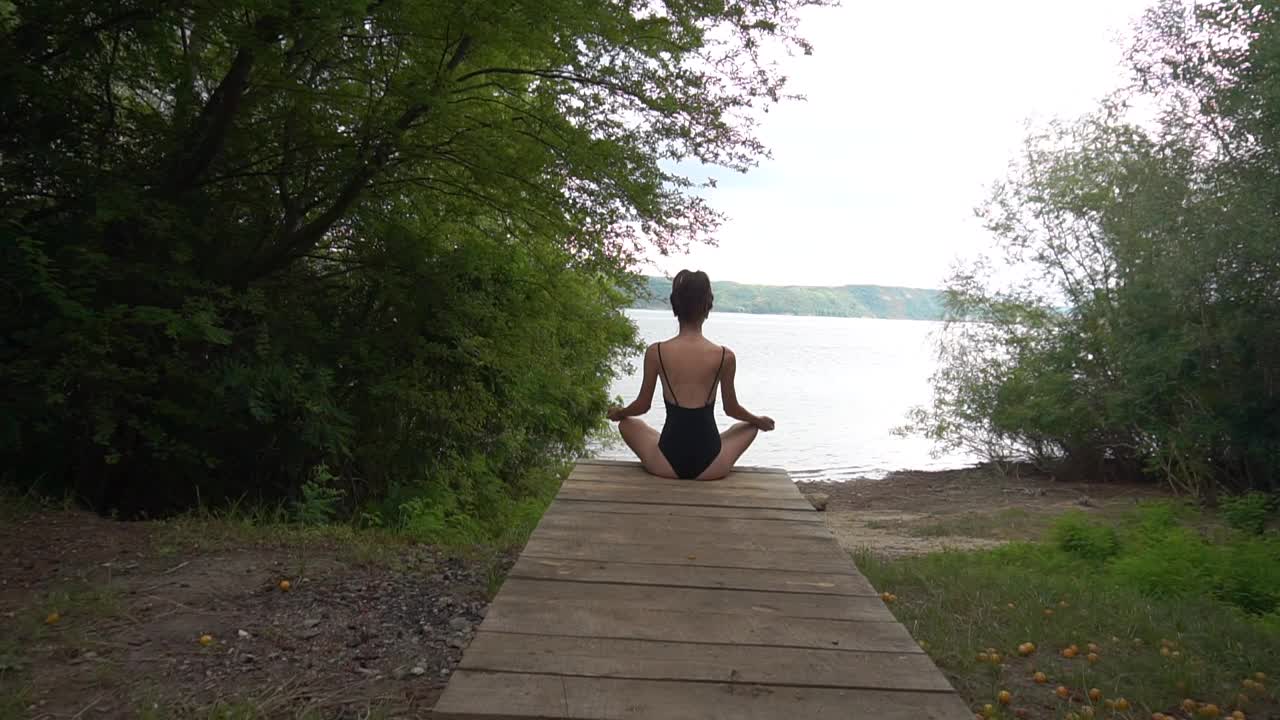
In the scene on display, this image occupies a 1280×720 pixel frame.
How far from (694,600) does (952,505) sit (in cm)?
1298

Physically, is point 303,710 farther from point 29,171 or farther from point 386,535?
point 29,171

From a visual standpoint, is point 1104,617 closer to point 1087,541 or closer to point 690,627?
point 1087,541

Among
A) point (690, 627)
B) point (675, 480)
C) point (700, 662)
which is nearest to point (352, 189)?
point (675, 480)

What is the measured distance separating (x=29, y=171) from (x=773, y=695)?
7.59 m

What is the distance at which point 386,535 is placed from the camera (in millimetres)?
6520

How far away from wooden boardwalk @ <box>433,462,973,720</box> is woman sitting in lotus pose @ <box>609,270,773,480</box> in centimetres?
103

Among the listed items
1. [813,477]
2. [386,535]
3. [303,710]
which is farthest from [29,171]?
[813,477]

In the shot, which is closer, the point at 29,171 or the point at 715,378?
the point at 715,378

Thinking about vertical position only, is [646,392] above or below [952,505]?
above

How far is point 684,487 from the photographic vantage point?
3.80 meters

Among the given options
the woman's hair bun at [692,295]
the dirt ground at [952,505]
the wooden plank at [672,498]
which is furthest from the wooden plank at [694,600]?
the dirt ground at [952,505]

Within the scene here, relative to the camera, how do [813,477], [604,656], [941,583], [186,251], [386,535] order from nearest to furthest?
[604,656] → [941,583] → [386,535] → [186,251] → [813,477]

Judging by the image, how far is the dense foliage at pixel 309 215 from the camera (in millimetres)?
6406

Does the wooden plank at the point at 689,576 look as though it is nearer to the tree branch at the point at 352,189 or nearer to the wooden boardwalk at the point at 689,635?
the wooden boardwalk at the point at 689,635
